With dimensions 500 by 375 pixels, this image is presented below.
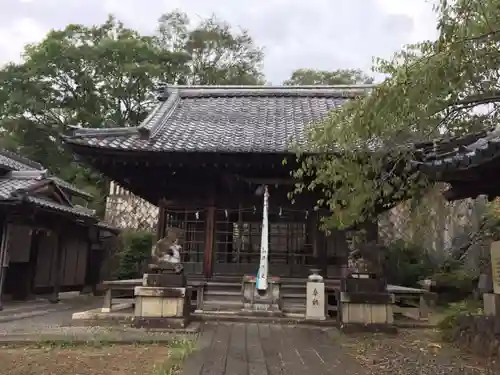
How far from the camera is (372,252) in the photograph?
8383 mm

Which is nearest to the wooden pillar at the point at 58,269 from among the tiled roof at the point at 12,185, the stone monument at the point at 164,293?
the tiled roof at the point at 12,185

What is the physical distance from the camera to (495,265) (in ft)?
19.6

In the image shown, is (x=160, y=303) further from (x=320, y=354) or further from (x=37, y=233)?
(x=37, y=233)

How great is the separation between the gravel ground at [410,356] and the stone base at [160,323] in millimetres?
2900

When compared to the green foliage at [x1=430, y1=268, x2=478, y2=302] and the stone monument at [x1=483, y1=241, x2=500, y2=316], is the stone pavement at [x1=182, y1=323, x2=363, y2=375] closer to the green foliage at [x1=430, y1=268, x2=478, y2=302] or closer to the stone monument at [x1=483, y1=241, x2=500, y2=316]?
the stone monument at [x1=483, y1=241, x2=500, y2=316]

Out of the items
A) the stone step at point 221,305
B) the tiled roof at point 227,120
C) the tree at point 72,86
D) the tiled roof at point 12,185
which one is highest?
the tree at point 72,86

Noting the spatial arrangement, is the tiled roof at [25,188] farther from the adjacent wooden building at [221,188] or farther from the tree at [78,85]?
the tree at [78,85]

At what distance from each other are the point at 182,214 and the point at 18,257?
6192mm

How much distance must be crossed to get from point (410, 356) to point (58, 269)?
11609 millimetres

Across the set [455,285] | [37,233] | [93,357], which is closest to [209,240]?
[93,357]

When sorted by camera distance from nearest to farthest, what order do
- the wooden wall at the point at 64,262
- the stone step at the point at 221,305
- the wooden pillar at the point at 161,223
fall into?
the stone step at the point at 221,305 → the wooden pillar at the point at 161,223 → the wooden wall at the point at 64,262

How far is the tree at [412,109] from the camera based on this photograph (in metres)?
3.83

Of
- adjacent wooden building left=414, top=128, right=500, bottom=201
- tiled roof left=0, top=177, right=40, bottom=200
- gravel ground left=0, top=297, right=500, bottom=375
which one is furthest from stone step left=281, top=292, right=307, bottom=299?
tiled roof left=0, top=177, right=40, bottom=200

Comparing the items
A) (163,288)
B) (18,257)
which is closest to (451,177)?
(163,288)
